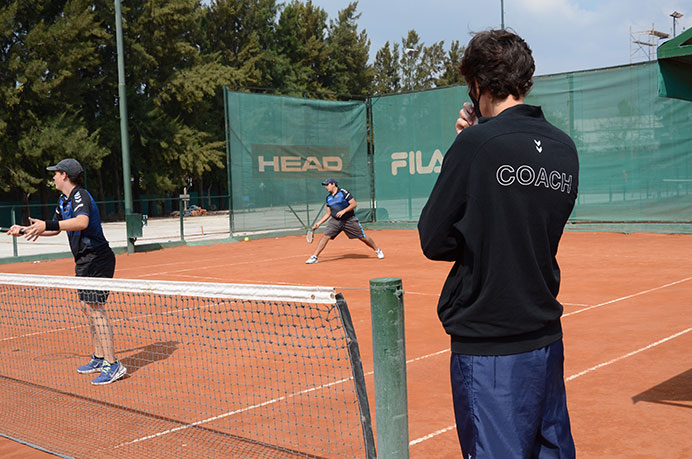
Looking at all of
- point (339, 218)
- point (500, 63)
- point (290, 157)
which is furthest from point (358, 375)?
point (290, 157)

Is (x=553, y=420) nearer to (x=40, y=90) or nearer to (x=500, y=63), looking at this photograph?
(x=500, y=63)

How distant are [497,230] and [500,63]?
1.59 ft

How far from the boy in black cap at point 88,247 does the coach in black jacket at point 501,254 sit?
13.6 feet

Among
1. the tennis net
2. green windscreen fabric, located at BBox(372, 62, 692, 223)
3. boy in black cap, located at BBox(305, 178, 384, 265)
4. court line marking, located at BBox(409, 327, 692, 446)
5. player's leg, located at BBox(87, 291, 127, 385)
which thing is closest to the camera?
the tennis net

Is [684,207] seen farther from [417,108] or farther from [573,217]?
[417,108]

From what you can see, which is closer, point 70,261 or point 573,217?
point 70,261

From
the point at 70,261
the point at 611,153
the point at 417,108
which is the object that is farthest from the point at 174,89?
the point at 611,153

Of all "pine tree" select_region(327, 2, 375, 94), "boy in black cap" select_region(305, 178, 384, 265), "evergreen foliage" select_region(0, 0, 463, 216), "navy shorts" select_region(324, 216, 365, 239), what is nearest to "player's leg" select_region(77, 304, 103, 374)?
"boy in black cap" select_region(305, 178, 384, 265)

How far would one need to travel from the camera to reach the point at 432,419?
4438mm

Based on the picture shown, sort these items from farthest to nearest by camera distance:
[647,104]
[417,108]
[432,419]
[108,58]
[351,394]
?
[108,58] < [417,108] < [647,104] < [351,394] < [432,419]

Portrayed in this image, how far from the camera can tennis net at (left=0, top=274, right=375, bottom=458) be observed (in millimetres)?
3997

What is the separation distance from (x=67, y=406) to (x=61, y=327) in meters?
3.29

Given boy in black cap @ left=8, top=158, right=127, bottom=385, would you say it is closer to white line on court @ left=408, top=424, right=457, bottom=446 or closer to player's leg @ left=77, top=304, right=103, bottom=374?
player's leg @ left=77, top=304, right=103, bottom=374

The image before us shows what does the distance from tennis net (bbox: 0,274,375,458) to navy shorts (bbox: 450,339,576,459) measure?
0.61 metres
